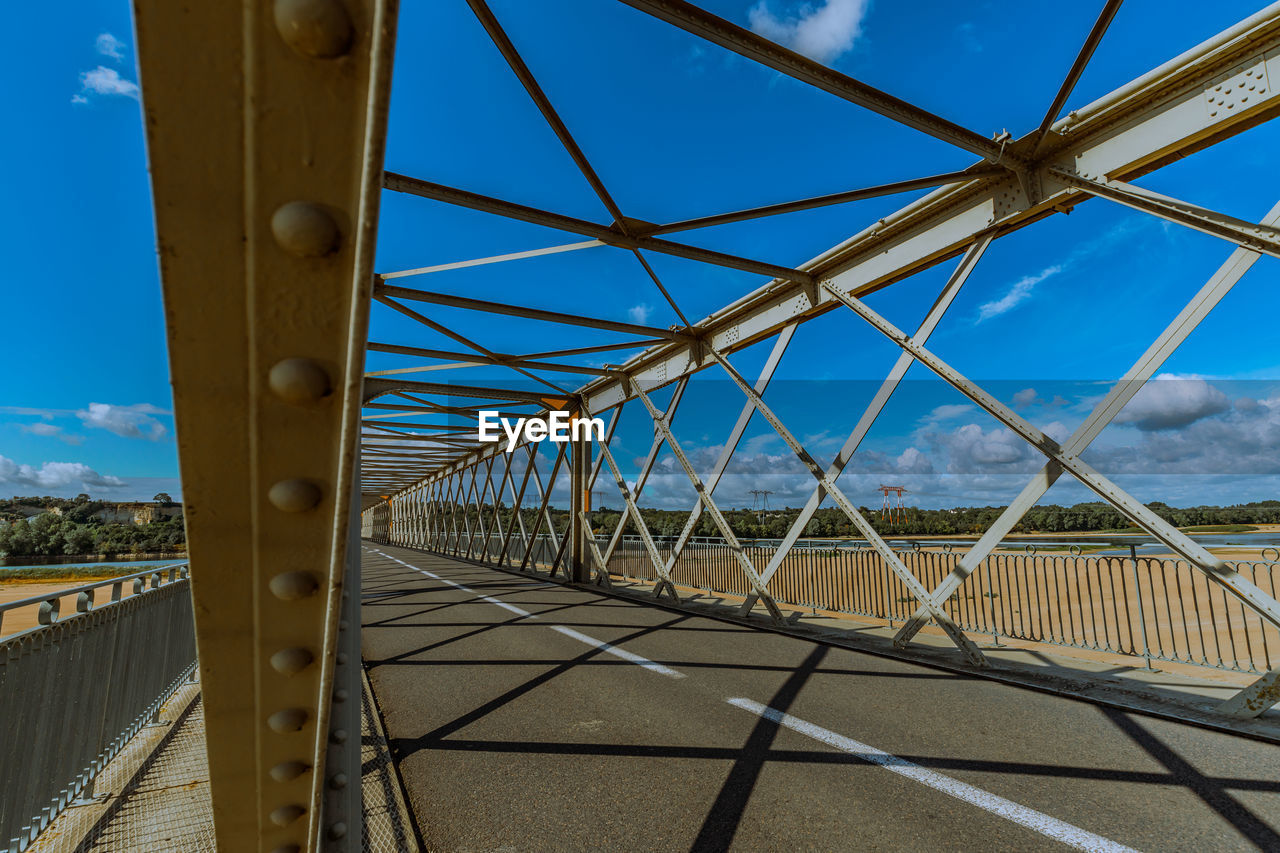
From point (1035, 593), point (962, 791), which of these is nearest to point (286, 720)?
point (962, 791)

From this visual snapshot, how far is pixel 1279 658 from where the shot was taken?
8.76 metres

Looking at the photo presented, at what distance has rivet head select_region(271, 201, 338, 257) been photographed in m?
0.71

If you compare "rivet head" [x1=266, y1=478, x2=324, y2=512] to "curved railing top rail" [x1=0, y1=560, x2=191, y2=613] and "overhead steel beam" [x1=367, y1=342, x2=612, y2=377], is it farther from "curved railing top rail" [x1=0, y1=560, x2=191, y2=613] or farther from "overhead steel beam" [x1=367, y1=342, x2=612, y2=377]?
"overhead steel beam" [x1=367, y1=342, x2=612, y2=377]

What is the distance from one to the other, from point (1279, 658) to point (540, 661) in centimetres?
1061

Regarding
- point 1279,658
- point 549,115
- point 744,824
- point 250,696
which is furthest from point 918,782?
point 1279,658

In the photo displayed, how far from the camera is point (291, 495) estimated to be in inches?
33.1

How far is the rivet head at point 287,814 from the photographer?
1.15m

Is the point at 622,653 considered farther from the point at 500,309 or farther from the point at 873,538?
the point at 500,309

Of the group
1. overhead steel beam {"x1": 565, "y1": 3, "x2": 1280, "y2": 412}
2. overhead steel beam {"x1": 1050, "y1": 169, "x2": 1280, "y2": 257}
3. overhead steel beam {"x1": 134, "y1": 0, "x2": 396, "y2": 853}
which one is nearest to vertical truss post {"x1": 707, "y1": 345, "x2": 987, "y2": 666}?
overhead steel beam {"x1": 565, "y1": 3, "x2": 1280, "y2": 412}

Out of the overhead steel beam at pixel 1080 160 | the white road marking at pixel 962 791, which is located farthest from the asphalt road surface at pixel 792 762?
the overhead steel beam at pixel 1080 160

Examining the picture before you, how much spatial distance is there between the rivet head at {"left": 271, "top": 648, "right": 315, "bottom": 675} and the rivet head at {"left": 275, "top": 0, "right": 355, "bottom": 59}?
0.85 meters

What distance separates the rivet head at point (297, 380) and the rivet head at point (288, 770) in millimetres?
750

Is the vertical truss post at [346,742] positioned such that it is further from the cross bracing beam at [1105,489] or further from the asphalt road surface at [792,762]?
the cross bracing beam at [1105,489]

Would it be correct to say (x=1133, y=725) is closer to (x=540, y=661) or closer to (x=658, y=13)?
(x=540, y=661)
